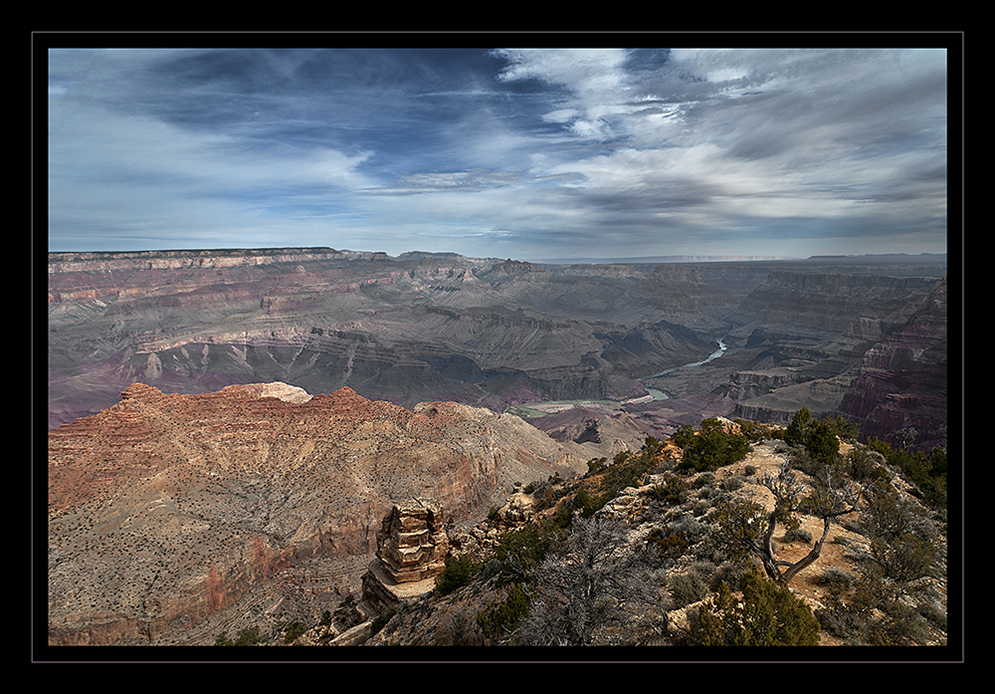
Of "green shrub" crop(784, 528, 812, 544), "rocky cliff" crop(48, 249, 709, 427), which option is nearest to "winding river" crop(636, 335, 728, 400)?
"rocky cliff" crop(48, 249, 709, 427)

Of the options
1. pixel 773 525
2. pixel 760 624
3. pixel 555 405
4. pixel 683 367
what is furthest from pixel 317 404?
pixel 683 367

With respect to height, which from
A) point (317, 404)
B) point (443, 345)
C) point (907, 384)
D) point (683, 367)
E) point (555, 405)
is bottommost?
point (555, 405)

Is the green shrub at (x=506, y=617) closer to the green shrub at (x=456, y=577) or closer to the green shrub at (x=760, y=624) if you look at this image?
the green shrub at (x=760, y=624)

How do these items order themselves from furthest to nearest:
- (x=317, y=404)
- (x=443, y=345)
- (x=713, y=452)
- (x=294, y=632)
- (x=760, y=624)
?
(x=443, y=345), (x=317, y=404), (x=294, y=632), (x=713, y=452), (x=760, y=624)

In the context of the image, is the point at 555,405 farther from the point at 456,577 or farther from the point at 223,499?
the point at 456,577

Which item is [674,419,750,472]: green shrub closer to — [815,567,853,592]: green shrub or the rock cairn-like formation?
[815,567,853,592]: green shrub
